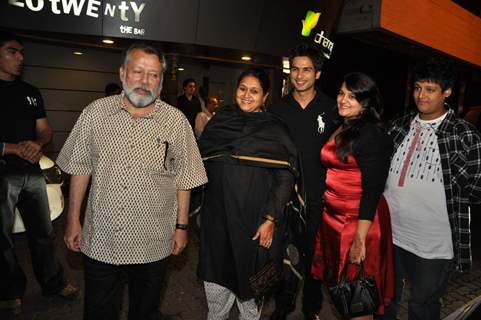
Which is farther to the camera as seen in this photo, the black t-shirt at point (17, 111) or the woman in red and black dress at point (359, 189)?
the black t-shirt at point (17, 111)

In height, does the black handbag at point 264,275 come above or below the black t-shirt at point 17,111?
below

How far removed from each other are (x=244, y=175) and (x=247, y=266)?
0.67 meters

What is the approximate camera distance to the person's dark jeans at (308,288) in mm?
3162

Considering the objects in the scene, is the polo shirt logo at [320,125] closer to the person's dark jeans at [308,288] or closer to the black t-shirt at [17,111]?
the person's dark jeans at [308,288]

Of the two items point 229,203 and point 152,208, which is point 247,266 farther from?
point 152,208

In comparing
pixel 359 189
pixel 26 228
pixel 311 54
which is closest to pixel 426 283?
pixel 359 189

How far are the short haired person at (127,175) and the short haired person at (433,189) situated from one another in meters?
1.58

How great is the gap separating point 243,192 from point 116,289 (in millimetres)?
1104

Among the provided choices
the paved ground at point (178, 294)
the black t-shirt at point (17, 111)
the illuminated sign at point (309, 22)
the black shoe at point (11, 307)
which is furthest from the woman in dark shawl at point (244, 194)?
the illuminated sign at point (309, 22)

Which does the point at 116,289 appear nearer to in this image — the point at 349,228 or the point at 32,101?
the point at 349,228

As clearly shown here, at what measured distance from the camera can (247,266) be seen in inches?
110

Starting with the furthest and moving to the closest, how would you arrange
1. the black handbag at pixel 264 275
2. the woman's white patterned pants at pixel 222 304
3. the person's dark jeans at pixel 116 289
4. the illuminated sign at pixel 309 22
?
the illuminated sign at pixel 309 22, the woman's white patterned pants at pixel 222 304, the black handbag at pixel 264 275, the person's dark jeans at pixel 116 289

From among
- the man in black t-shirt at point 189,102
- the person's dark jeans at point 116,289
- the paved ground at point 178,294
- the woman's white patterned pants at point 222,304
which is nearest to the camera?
the person's dark jeans at point 116,289

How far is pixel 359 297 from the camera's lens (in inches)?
105
